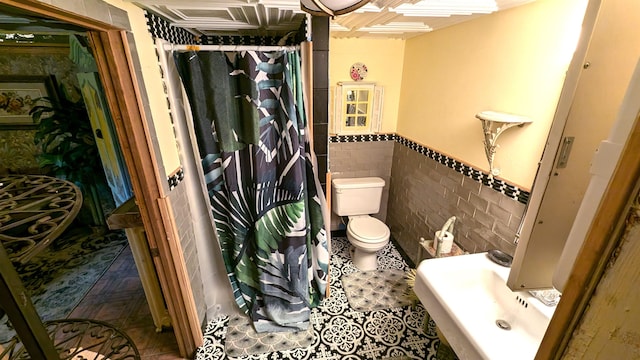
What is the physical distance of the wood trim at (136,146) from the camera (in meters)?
1.08

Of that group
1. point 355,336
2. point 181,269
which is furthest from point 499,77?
point 181,269

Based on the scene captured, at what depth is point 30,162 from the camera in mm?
2684

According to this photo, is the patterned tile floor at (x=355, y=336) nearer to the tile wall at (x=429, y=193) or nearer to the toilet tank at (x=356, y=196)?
the tile wall at (x=429, y=193)

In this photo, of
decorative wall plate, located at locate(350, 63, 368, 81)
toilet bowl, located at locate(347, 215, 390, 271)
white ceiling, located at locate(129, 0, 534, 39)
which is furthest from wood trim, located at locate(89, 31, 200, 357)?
decorative wall plate, located at locate(350, 63, 368, 81)

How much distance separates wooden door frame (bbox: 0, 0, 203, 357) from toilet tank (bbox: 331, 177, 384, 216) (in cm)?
139

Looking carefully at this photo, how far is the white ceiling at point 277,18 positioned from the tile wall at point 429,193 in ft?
2.95

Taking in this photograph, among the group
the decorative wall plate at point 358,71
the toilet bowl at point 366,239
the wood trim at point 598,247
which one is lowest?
the toilet bowl at point 366,239

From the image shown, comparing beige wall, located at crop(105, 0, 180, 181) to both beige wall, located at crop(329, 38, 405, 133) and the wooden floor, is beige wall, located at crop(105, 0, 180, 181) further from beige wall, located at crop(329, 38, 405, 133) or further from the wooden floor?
beige wall, located at crop(329, 38, 405, 133)

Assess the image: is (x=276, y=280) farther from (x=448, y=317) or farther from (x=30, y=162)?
(x=30, y=162)

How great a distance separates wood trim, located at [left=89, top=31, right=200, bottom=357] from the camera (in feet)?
3.53

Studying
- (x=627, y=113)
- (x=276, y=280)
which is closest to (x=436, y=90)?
(x=627, y=113)

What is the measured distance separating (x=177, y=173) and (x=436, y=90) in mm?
1884

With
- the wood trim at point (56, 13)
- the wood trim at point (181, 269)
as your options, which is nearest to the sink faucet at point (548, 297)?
the wood trim at point (181, 269)

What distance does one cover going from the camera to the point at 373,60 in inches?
91.2
